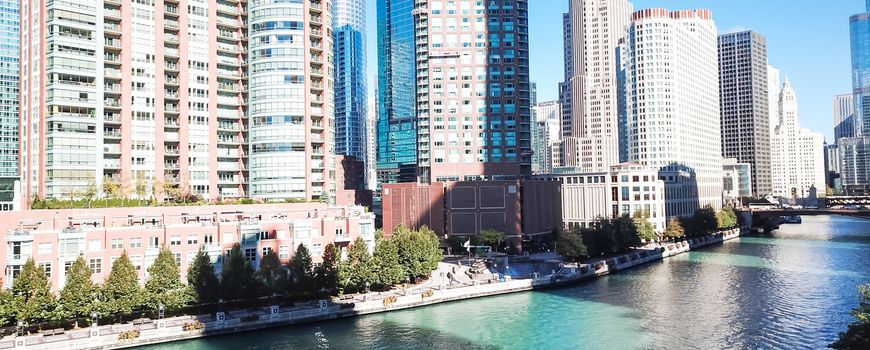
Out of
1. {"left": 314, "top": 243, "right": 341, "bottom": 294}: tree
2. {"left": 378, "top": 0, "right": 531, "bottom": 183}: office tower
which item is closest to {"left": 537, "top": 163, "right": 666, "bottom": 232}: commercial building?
{"left": 378, "top": 0, "right": 531, "bottom": 183}: office tower

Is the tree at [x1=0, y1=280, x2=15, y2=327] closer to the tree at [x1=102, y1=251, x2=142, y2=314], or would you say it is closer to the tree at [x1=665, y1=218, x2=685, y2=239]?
the tree at [x1=102, y1=251, x2=142, y2=314]

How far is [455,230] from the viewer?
143250mm

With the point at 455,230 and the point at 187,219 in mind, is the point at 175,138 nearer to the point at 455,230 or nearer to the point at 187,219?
the point at 187,219

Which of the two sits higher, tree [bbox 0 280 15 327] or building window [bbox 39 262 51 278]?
building window [bbox 39 262 51 278]

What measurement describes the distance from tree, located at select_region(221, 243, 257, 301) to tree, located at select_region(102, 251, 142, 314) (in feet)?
32.1

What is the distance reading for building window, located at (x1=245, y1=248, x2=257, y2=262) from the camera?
286ft

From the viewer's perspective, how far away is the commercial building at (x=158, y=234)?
75.0 metres

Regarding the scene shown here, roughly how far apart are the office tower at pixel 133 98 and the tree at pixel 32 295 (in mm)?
29490

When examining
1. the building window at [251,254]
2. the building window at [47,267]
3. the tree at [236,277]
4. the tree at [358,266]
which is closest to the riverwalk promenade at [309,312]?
the tree at [236,277]

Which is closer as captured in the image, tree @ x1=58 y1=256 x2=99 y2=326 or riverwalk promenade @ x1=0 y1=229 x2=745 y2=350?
riverwalk promenade @ x1=0 y1=229 x2=745 y2=350

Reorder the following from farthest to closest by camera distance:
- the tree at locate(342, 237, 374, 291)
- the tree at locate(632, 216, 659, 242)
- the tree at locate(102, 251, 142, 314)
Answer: the tree at locate(632, 216, 659, 242)
the tree at locate(342, 237, 374, 291)
the tree at locate(102, 251, 142, 314)


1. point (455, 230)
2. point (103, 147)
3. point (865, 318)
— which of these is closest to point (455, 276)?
point (455, 230)

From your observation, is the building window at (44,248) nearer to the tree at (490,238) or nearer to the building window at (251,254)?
the building window at (251,254)

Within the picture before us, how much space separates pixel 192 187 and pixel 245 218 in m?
26.7
